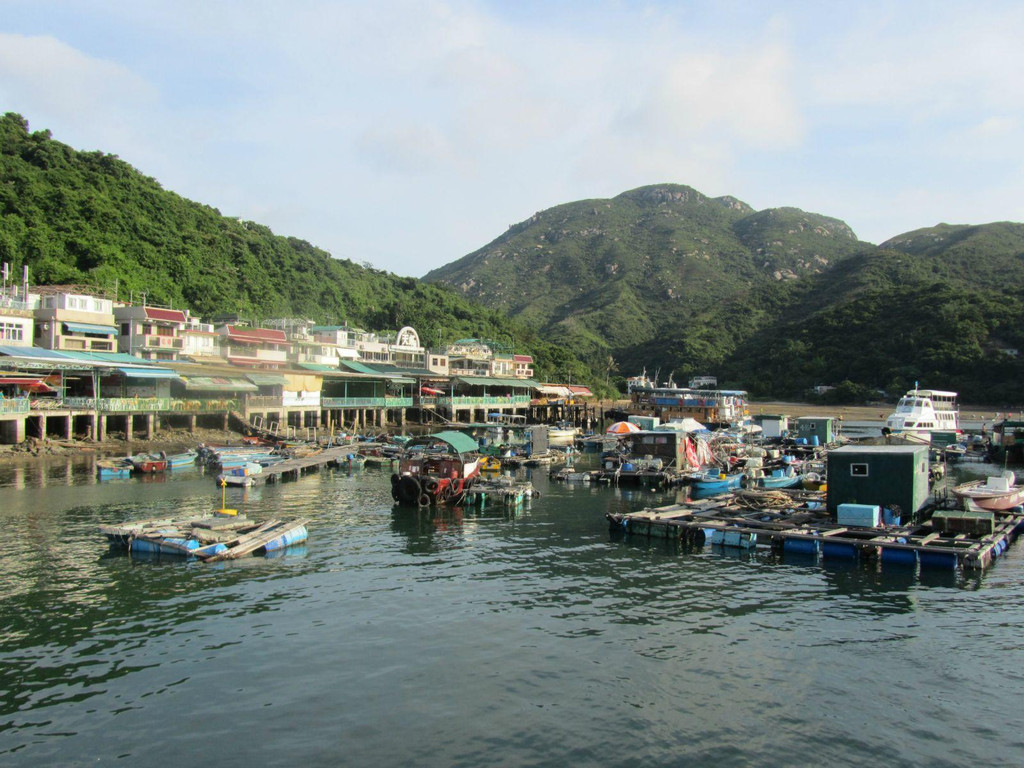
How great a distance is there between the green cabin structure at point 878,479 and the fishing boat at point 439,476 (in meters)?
18.5

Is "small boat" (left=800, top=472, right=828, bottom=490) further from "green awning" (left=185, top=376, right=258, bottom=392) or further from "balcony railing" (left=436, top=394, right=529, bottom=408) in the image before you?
"balcony railing" (left=436, top=394, right=529, bottom=408)

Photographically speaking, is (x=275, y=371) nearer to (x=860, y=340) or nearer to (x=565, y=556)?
(x=565, y=556)

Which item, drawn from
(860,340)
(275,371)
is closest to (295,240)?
(275,371)

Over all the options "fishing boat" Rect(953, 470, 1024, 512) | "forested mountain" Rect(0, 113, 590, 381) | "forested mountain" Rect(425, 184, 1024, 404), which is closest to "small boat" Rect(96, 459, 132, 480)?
"forested mountain" Rect(0, 113, 590, 381)

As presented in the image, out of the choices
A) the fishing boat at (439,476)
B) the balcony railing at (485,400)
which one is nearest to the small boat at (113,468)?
the fishing boat at (439,476)

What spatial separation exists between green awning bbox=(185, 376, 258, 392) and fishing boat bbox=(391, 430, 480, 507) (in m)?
32.8

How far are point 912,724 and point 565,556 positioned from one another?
1404 cm

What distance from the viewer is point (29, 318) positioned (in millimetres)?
57969

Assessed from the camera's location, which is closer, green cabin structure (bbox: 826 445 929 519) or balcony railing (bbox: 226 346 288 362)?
green cabin structure (bbox: 826 445 929 519)

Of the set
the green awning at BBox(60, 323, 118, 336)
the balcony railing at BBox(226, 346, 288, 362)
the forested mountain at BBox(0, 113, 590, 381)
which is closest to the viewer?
the green awning at BBox(60, 323, 118, 336)

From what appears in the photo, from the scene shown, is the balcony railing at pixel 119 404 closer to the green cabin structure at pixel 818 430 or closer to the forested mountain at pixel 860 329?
the green cabin structure at pixel 818 430

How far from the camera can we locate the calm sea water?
12258 millimetres

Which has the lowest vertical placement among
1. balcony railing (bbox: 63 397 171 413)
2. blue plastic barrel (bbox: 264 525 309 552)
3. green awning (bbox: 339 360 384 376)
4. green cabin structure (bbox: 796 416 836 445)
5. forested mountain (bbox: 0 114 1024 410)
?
blue plastic barrel (bbox: 264 525 309 552)

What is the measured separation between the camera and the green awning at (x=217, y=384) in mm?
61347
